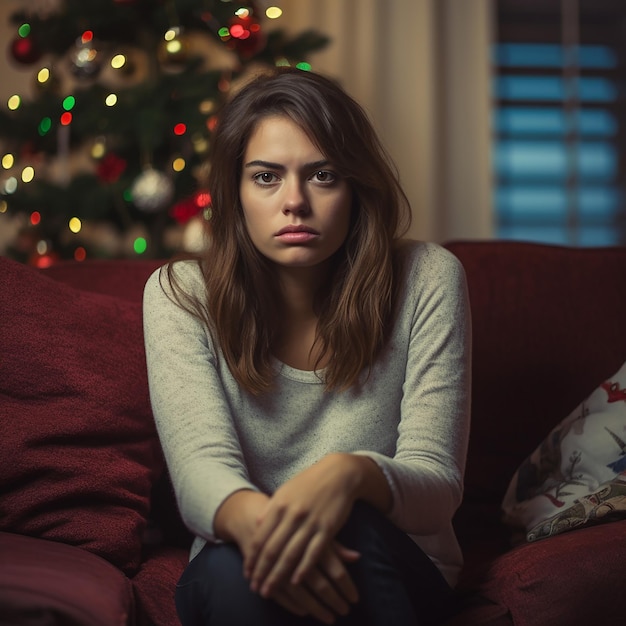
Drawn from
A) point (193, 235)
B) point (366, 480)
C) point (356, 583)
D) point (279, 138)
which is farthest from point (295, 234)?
point (193, 235)

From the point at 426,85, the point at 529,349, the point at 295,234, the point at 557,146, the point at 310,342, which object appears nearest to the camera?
the point at 295,234

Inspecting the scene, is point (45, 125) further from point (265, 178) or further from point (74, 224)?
point (265, 178)

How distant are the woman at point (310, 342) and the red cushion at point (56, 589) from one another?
105 mm

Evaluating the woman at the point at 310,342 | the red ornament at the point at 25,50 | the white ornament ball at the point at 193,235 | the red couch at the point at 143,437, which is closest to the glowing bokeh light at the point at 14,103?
the red ornament at the point at 25,50

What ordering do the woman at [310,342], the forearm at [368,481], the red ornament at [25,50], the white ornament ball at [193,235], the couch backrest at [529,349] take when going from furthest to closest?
the red ornament at [25,50] < the white ornament ball at [193,235] < the couch backrest at [529,349] < the woman at [310,342] < the forearm at [368,481]

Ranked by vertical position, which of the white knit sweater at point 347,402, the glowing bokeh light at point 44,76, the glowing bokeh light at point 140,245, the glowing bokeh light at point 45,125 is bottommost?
the white knit sweater at point 347,402

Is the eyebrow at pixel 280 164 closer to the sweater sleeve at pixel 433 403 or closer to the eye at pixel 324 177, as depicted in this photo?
the eye at pixel 324 177

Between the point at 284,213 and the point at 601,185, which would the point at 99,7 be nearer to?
the point at 284,213

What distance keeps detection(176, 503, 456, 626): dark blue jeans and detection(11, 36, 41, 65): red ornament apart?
1.85m

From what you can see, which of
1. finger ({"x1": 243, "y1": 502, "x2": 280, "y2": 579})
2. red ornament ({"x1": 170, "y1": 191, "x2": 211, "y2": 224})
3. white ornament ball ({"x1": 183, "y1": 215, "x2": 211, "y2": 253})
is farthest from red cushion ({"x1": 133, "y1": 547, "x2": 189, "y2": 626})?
red ornament ({"x1": 170, "y1": 191, "x2": 211, "y2": 224})

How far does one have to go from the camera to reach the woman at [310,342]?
119 cm

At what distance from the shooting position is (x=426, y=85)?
3.23m

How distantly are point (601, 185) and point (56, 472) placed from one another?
2.79 m

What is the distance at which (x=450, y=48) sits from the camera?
3.28 m
